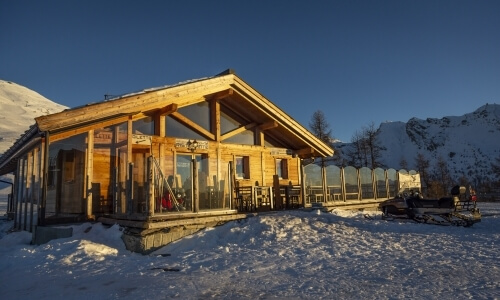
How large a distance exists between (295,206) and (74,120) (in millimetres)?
8816

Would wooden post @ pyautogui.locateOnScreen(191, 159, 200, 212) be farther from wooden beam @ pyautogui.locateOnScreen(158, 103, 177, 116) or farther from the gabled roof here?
wooden beam @ pyautogui.locateOnScreen(158, 103, 177, 116)

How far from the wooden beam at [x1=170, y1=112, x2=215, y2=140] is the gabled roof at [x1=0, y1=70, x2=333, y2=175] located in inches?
17.4

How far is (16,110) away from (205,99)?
105 metres

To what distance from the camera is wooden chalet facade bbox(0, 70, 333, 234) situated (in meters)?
9.51

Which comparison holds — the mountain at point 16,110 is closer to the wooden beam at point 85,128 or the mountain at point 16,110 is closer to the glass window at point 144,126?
the glass window at point 144,126

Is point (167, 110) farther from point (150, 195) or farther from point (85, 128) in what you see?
point (150, 195)

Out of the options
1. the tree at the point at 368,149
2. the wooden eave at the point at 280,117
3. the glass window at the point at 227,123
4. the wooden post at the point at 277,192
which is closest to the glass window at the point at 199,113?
the glass window at the point at 227,123

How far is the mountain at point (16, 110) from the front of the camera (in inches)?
2807

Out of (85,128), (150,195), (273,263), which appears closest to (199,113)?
(85,128)

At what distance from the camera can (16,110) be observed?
97.8 meters

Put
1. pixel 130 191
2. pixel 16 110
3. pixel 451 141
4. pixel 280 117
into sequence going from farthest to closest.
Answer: pixel 16 110 < pixel 451 141 < pixel 280 117 < pixel 130 191

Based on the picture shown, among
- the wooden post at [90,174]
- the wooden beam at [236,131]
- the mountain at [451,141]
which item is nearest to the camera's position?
the wooden post at [90,174]

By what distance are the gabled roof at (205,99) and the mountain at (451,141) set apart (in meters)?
55.6

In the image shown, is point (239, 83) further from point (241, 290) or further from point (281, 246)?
point (241, 290)
